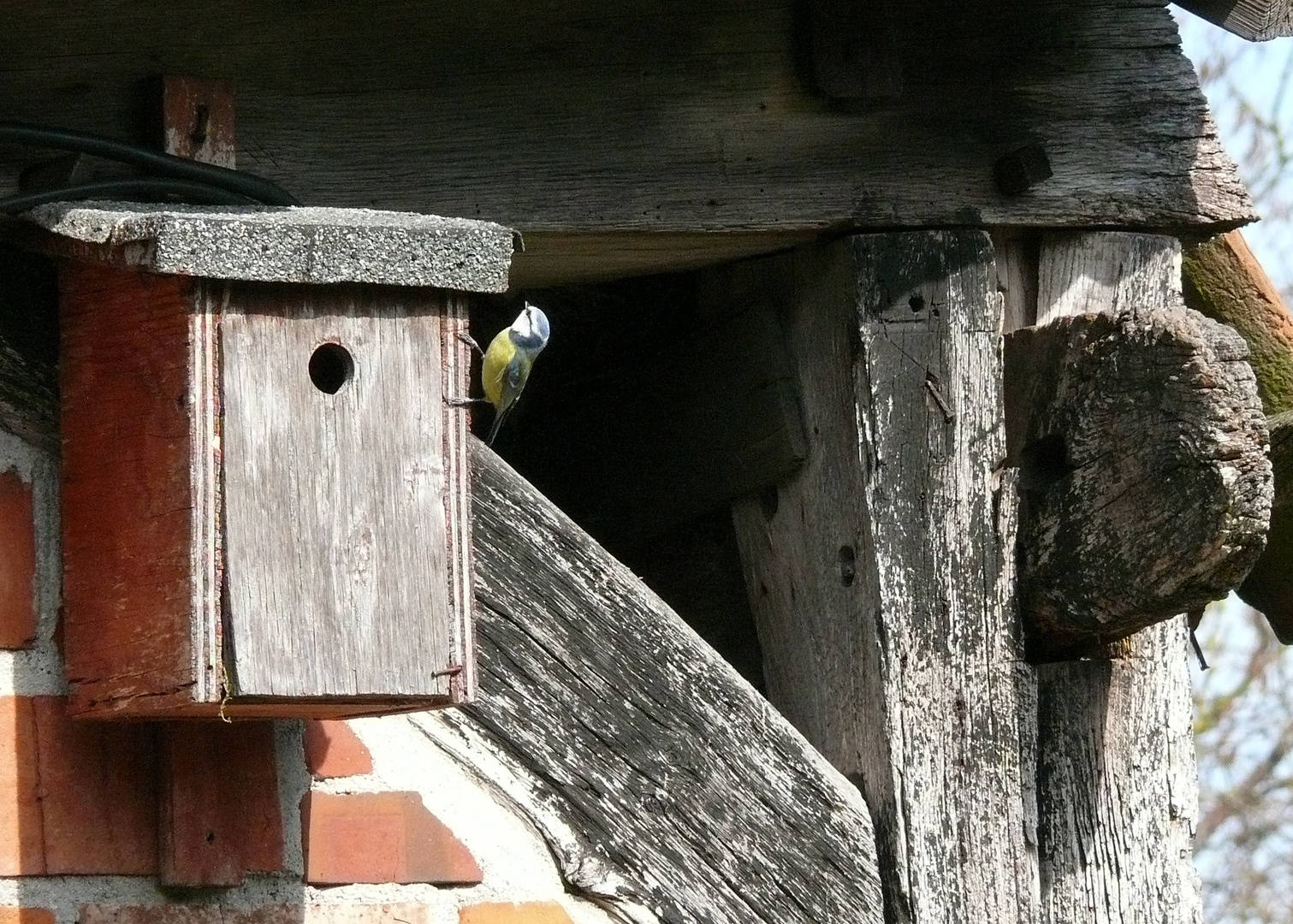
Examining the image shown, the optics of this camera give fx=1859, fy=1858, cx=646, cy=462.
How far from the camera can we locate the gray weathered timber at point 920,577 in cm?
235

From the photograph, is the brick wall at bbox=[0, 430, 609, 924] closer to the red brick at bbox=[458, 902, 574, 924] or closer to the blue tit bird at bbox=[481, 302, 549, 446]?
the red brick at bbox=[458, 902, 574, 924]

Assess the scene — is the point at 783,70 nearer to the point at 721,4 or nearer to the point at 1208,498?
the point at 721,4

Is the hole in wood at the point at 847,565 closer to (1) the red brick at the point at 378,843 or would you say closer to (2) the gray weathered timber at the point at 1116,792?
(2) the gray weathered timber at the point at 1116,792

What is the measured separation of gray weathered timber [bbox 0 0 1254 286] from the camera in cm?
209

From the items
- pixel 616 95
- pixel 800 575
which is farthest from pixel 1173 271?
pixel 616 95

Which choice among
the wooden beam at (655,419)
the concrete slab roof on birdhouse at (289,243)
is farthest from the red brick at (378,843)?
the wooden beam at (655,419)

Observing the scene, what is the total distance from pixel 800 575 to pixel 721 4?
77 centimetres

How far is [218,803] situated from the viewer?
1.88m

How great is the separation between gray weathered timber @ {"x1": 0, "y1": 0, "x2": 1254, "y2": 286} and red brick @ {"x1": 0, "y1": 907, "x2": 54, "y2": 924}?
0.76 metres

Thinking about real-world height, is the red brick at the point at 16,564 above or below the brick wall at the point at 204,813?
above

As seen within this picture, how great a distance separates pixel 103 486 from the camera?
1813 millimetres

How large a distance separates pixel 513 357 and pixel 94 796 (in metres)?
0.91

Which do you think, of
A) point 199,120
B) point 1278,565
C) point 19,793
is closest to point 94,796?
point 19,793

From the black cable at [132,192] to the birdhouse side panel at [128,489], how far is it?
0.08 m
